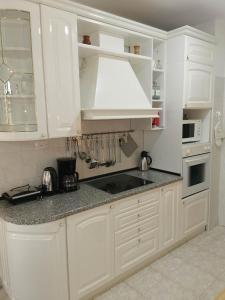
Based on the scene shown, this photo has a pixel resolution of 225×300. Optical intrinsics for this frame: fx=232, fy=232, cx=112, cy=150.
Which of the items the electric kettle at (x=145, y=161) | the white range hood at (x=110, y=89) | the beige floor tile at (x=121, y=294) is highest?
the white range hood at (x=110, y=89)

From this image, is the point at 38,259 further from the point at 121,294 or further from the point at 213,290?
the point at 213,290

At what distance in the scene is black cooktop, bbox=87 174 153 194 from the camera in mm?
2203

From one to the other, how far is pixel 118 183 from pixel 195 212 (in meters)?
1.09

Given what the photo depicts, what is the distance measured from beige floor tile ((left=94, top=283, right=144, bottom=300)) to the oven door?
1.14 m

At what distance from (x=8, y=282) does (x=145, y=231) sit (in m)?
1.25

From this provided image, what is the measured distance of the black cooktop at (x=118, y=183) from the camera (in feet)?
A: 7.23

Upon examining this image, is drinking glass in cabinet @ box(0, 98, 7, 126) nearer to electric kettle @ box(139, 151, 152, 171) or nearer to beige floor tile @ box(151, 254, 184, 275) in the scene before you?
electric kettle @ box(139, 151, 152, 171)

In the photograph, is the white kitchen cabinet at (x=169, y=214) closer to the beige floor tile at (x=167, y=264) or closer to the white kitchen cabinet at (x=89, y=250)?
the beige floor tile at (x=167, y=264)

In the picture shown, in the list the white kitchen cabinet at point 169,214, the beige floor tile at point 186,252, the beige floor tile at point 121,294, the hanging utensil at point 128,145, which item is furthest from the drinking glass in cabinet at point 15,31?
the beige floor tile at point 186,252

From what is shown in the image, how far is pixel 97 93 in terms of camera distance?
1994 mm

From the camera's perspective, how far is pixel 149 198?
2229 millimetres

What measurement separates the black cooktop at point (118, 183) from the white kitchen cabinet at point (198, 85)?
37.8 inches

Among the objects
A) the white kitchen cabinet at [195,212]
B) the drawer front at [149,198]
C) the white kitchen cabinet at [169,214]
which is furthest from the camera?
the white kitchen cabinet at [195,212]

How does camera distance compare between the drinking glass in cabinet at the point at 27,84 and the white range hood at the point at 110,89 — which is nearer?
the drinking glass in cabinet at the point at 27,84
